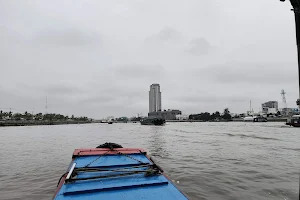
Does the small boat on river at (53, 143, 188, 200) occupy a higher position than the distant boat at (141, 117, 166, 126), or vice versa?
the small boat on river at (53, 143, 188, 200)

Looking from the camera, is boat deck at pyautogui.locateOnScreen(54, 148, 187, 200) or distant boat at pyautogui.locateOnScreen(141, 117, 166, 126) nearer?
boat deck at pyautogui.locateOnScreen(54, 148, 187, 200)

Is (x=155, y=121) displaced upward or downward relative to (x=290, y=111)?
downward

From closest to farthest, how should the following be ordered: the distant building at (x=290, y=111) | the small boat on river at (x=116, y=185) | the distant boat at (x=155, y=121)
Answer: the small boat on river at (x=116, y=185) → the distant boat at (x=155, y=121) → the distant building at (x=290, y=111)

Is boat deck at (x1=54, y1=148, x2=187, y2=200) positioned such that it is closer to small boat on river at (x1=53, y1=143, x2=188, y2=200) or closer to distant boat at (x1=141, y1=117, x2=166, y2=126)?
small boat on river at (x1=53, y1=143, x2=188, y2=200)

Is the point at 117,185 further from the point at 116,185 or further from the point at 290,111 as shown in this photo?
the point at 290,111

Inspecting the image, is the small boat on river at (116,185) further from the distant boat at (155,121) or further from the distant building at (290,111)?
the distant building at (290,111)

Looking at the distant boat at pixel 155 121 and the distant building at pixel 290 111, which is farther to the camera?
the distant building at pixel 290 111

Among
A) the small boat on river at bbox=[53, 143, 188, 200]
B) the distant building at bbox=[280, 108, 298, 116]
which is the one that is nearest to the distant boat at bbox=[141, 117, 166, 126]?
the distant building at bbox=[280, 108, 298, 116]

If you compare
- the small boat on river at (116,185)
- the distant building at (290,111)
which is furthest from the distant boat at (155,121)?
the small boat on river at (116,185)

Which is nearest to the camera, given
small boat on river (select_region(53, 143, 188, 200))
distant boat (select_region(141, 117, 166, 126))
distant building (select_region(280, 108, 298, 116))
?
small boat on river (select_region(53, 143, 188, 200))

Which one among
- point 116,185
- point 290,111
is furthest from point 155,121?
point 290,111

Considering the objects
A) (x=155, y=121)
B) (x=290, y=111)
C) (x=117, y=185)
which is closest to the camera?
(x=117, y=185)

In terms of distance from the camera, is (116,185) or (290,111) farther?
(290,111)

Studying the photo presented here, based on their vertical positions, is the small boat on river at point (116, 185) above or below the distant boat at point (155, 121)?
above
